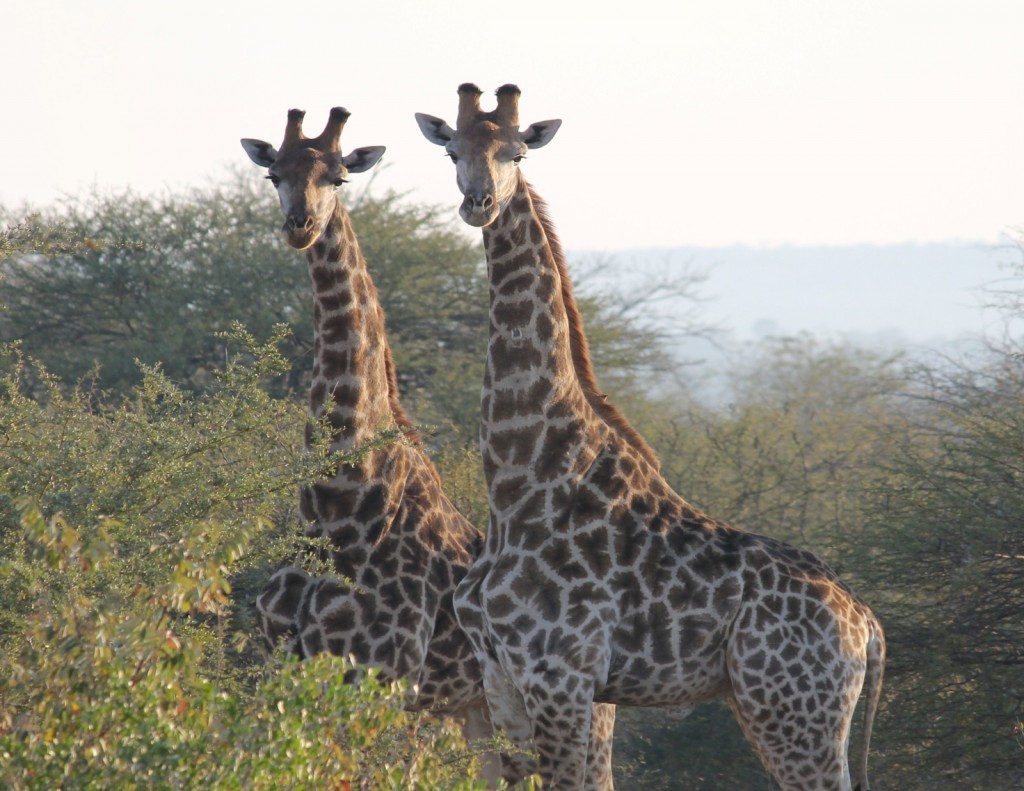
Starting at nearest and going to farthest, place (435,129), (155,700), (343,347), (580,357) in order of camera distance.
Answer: (155,700) → (435,129) → (580,357) → (343,347)

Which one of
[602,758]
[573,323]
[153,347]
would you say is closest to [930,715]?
[602,758]

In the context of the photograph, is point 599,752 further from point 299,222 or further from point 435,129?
point 435,129

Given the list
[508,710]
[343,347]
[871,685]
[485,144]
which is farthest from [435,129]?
[871,685]

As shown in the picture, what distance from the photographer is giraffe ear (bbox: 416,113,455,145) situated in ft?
22.3

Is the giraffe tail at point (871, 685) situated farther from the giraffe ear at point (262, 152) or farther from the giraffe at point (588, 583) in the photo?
the giraffe ear at point (262, 152)

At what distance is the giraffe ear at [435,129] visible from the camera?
22.3 ft

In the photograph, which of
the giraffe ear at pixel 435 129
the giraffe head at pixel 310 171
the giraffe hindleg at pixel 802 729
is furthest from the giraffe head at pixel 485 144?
the giraffe hindleg at pixel 802 729

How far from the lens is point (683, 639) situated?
21.1ft

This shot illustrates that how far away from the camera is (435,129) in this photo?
22.5 feet

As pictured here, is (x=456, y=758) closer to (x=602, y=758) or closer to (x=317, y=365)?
(x=602, y=758)

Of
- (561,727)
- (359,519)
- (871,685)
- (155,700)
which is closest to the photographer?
(155,700)

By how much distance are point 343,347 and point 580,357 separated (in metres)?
1.15

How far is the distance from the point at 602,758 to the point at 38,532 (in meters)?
3.53

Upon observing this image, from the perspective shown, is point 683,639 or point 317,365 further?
point 317,365
